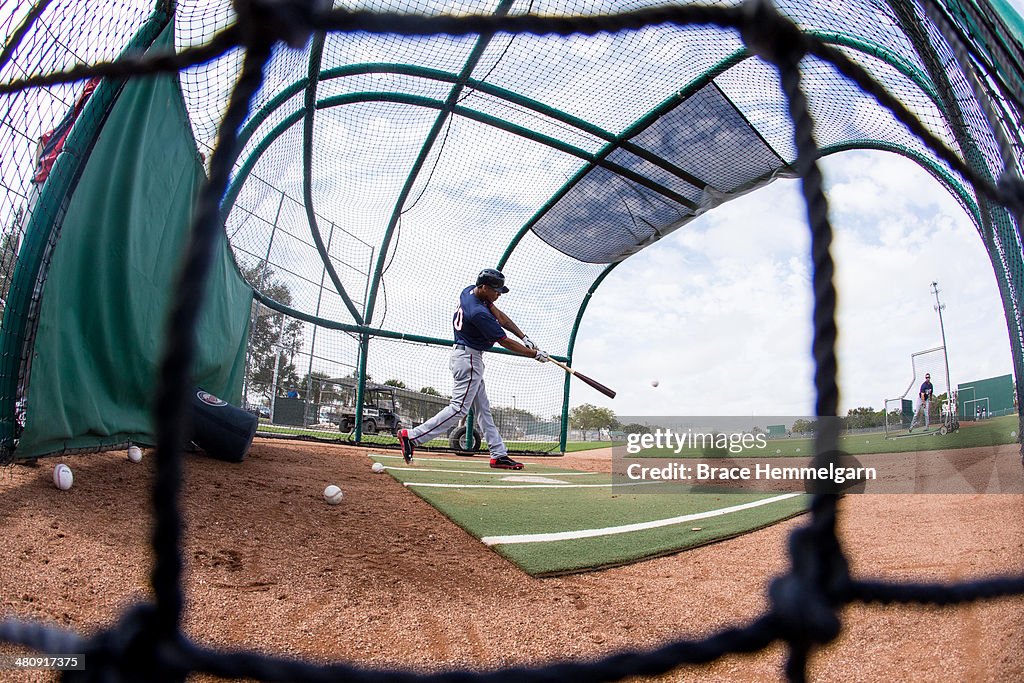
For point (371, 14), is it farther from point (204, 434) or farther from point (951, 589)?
point (204, 434)

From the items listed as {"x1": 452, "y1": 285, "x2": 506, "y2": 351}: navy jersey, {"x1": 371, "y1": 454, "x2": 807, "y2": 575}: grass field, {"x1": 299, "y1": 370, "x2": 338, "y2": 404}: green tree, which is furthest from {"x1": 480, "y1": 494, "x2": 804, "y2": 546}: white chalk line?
{"x1": 299, "y1": 370, "x2": 338, "y2": 404}: green tree

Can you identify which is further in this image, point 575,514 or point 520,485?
point 520,485

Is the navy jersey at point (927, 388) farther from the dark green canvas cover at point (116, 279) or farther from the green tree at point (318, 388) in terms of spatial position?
the dark green canvas cover at point (116, 279)

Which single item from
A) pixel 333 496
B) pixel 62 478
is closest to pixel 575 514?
pixel 333 496

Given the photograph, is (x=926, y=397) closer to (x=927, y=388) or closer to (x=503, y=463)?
(x=927, y=388)

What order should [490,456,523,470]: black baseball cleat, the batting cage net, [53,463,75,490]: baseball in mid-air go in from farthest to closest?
1. [490,456,523,470]: black baseball cleat
2. [53,463,75,490]: baseball in mid-air
3. the batting cage net

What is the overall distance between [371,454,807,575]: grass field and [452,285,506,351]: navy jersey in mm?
1335

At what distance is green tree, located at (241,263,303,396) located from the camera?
7.49 m

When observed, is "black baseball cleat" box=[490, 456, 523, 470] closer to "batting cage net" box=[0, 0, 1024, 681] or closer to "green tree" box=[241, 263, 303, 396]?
"batting cage net" box=[0, 0, 1024, 681]

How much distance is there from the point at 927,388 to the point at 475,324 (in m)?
17.1

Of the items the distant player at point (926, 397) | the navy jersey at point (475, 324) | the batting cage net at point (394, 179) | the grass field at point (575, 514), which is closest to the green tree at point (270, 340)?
the batting cage net at point (394, 179)

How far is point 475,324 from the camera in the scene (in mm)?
4770

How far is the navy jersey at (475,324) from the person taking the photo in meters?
4.71

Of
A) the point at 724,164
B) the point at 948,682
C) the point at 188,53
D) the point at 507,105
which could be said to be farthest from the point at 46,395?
the point at 724,164
